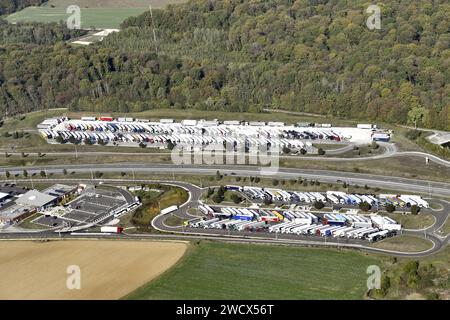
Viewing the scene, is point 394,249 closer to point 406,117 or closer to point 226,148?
point 226,148

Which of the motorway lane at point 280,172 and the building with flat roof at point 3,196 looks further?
the building with flat roof at point 3,196

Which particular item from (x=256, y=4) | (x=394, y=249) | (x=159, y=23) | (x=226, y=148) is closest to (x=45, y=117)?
(x=226, y=148)

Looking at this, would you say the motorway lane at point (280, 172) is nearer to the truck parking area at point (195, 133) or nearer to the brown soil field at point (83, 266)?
the truck parking area at point (195, 133)

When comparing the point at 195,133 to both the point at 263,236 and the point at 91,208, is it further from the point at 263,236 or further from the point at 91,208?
the point at 263,236

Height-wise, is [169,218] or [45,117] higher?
[45,117]

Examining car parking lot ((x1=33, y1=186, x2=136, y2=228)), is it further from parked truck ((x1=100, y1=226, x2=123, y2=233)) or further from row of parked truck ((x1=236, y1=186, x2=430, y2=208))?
row of parked truck ((x1=236, y1=186, x2=430, y2=208))

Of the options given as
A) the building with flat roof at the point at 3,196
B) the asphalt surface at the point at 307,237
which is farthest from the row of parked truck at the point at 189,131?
the asphalt surface at the point at 307,237

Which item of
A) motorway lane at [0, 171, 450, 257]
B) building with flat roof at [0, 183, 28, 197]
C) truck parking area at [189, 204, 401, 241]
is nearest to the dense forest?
building with flat roof at [0, 183, 28, 197]
